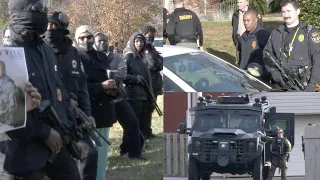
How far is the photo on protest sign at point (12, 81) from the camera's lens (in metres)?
3.88

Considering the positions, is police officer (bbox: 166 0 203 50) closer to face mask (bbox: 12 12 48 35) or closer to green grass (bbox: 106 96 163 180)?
green grass (bbox: 106 96 163 180)

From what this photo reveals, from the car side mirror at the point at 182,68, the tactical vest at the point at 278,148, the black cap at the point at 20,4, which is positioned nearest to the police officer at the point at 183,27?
the car side mirror at the point at 182,68

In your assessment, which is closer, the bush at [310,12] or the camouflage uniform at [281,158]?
the bush at [310,12]

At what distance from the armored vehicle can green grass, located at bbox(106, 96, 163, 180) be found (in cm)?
30

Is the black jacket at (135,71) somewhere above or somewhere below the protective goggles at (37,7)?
below

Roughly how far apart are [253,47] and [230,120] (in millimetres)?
538

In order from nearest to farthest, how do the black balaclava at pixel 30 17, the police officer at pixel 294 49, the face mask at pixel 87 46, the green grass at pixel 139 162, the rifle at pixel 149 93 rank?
1. the black balaclava at pixel 30 17
2. the police officer at pixel 294 49
3. the rifle at pixel 149 93
4. the green grass at pixel 139 162
5. the face mask at pixel 87 46

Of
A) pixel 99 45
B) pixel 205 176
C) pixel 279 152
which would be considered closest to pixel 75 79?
pixel 99 45

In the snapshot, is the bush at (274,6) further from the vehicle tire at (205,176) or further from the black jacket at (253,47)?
the vehicle tire at (205,176)

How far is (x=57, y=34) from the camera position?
4.84 m

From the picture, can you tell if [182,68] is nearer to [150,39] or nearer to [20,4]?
[150,39]

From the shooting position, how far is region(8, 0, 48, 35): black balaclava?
4074 mm

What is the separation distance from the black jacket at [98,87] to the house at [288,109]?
27.7 inches

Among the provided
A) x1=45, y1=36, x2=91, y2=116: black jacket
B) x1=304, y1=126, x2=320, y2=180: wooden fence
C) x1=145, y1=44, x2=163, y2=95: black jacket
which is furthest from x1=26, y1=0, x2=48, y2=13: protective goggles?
x1=304, y1=126, x2=320, y2=180: wooden fence
